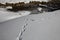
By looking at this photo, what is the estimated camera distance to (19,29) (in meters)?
0.57

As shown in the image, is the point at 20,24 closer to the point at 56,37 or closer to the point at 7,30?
the point at 7,30

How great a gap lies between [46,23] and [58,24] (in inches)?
3.0

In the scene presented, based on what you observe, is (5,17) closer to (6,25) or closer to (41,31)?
(6,25)

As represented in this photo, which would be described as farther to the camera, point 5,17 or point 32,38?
point 5,17

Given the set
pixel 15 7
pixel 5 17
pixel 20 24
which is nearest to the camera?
pixel 20 24

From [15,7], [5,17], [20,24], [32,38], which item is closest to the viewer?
[32,38]

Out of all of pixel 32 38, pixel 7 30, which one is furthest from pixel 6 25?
pixel 32 38

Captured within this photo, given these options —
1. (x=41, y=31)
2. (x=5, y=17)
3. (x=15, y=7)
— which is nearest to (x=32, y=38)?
(x=41, y=31)

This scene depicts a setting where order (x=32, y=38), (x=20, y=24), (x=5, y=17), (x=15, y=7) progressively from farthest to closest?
(x=15, y=7) → (x=5, y=17) → (x=20, y=24) → (x=32, y=38)

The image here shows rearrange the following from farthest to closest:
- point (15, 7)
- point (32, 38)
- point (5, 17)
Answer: point (15, 7)
point (5, 17)
point (32, 38)

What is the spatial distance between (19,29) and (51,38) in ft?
0.57

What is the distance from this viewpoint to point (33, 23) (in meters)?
0.67

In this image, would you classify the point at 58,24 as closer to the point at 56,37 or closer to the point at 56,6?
the point at 56,37

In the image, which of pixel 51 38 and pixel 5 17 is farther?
pixel 5 17
